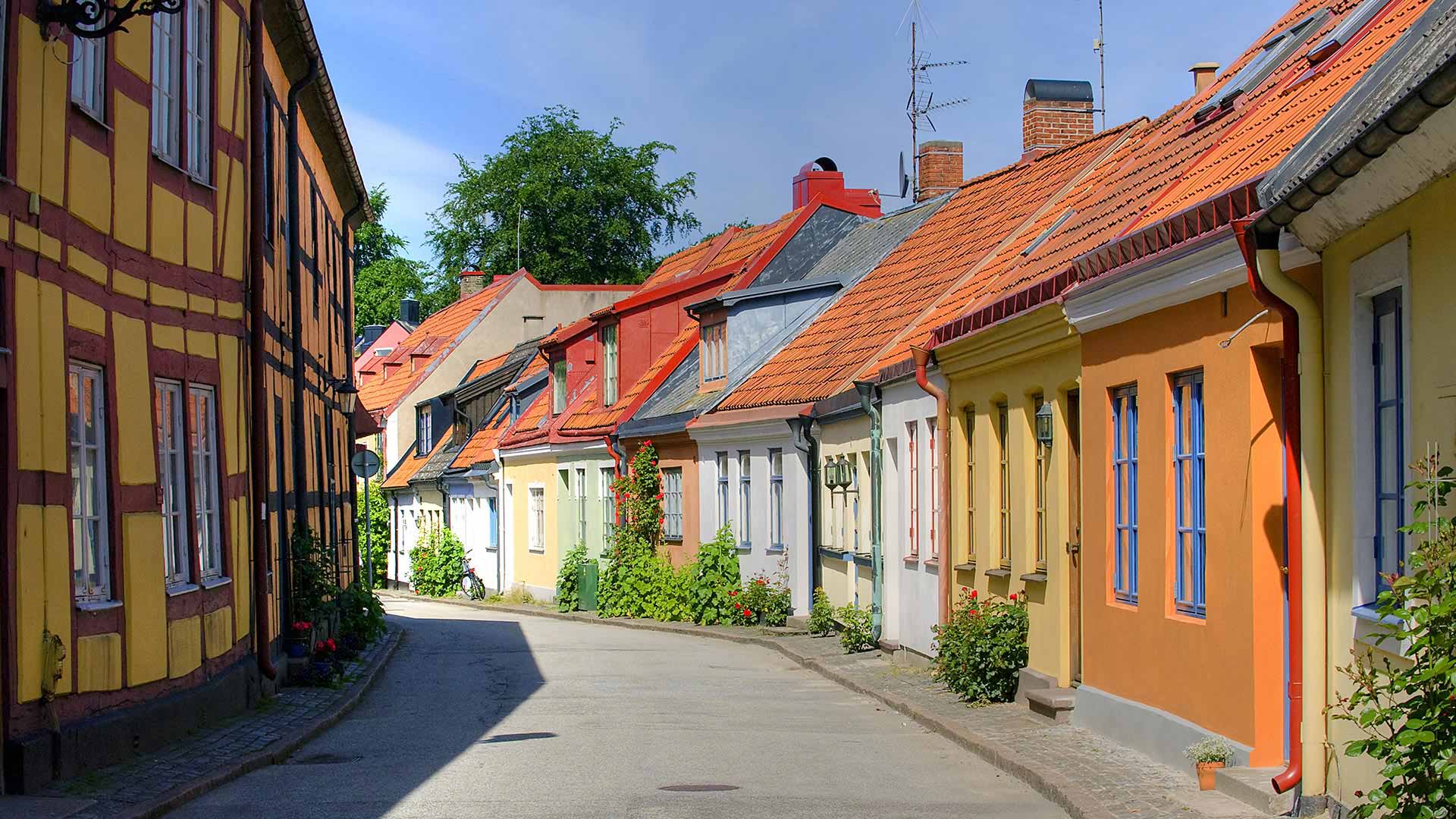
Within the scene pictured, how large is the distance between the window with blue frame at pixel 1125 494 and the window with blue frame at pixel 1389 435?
141 inches

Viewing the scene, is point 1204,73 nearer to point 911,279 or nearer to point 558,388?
point 911,279

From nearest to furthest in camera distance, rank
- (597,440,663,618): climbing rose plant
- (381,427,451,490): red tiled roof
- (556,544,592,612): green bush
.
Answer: (597,440,663,618): climbing rose plant
(556,544,592,612): green bush
(381,427,451,490): red tiled roof

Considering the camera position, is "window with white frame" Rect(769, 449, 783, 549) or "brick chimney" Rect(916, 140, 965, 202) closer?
"window with white frame" Rect(769, 449, 783, 549)

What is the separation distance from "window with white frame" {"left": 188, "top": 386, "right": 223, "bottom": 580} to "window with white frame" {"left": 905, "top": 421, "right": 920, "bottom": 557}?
7.49 meters

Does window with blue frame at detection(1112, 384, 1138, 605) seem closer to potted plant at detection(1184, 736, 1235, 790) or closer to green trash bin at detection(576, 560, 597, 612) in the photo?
potted plant at detection(1184, 736, 1235, 790)

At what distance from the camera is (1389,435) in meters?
7.81

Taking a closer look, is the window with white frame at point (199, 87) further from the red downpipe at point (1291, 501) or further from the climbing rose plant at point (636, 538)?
the climbing rose plant at point (636, 538)

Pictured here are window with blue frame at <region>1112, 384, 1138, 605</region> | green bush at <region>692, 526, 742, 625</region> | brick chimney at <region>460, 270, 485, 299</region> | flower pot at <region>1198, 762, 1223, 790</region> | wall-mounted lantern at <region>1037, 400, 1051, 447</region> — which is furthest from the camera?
brick chimney at <region>460, 270, 485, 299</region>

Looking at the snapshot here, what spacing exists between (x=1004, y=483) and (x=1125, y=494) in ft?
11.4

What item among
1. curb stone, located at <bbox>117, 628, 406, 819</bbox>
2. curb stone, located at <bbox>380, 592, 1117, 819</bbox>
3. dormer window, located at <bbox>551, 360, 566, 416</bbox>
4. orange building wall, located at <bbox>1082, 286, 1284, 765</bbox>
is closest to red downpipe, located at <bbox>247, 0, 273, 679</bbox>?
curb stone, located at <bbox>117, 628, 406, 819</bbox>

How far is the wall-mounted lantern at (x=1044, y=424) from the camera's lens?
13.3m

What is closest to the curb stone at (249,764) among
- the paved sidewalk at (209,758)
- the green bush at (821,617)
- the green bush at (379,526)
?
the paved sidewalk at (209,758)

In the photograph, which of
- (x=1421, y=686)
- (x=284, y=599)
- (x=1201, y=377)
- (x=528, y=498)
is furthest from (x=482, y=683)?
(x=528, y=498)

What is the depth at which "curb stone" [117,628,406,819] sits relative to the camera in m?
9.41
